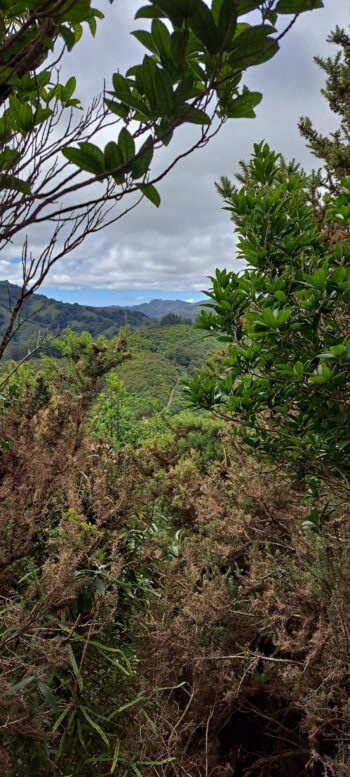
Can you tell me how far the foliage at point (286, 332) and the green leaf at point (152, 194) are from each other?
36.5 inches

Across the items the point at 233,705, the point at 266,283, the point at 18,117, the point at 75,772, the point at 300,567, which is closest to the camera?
the point at 18,117

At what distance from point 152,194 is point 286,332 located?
3.49 ft

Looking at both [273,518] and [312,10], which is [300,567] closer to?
[273,518]

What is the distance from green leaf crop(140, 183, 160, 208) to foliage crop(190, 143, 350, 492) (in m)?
0.93

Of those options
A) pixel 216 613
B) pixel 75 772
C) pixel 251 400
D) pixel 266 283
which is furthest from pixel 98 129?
pixel 216 613

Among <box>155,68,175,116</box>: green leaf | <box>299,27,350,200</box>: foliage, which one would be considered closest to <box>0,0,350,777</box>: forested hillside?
<box>155,68,175,116</box>: green leaf

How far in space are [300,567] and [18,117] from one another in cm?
291

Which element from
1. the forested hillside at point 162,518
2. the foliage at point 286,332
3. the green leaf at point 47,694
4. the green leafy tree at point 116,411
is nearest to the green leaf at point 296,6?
the forested hillside at point 162,518

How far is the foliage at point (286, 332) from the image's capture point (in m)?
1.67

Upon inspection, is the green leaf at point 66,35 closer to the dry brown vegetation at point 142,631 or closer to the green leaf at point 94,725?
the dry brown vegetation at point 142,631

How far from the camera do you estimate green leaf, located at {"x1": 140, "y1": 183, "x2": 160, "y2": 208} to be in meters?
0.77

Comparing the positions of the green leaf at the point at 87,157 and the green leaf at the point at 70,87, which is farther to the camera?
the green leaf at the point at 70,87

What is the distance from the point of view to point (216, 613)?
2666 millimetres

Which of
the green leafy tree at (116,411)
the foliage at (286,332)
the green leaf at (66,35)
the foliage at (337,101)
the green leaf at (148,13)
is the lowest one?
the green leafy tree at (116,411)
